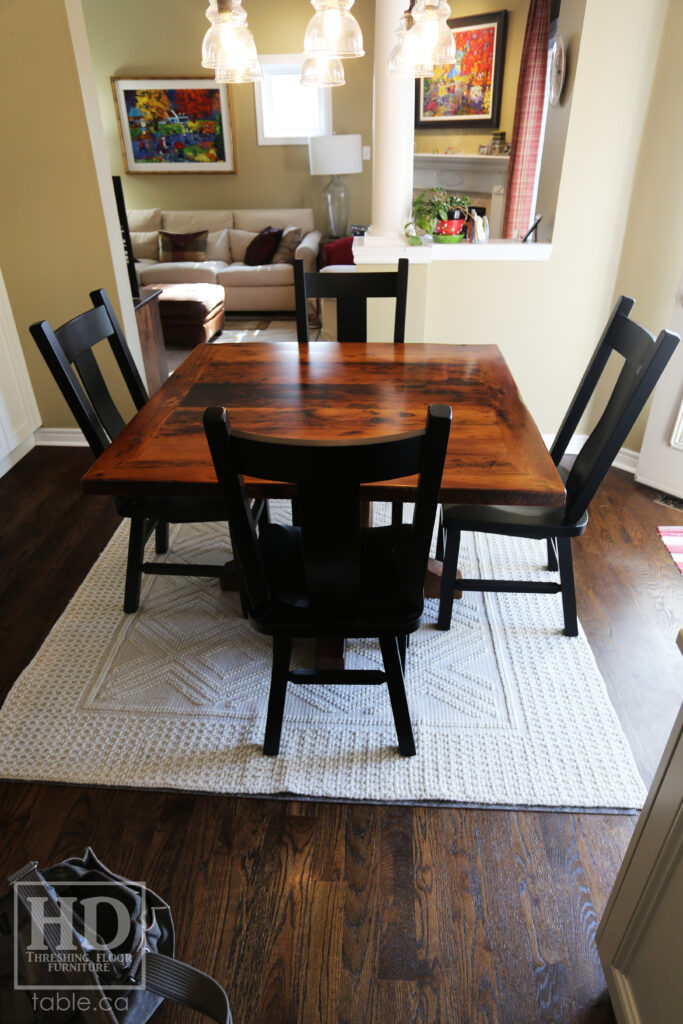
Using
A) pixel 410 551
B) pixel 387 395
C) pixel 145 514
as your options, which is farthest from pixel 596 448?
pixel 145 514

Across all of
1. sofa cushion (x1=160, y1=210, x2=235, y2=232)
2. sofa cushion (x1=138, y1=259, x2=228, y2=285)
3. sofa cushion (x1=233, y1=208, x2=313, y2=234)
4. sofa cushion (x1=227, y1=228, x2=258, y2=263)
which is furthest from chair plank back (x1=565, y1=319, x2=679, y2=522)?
sofa cushion (x1=160, y1=210, x2=235, y2=232)

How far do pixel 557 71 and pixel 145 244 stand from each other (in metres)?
3.83

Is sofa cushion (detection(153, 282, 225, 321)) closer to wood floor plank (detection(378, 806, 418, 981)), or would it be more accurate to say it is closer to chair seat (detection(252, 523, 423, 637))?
chair seat (detection(252, 523, 423, 637))

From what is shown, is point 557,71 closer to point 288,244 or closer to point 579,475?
point 579,475


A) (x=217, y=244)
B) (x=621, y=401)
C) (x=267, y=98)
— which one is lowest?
(x=217, y=244)

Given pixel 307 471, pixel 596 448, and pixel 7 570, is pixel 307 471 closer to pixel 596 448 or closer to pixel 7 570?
pixel 596 448

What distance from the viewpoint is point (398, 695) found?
64.9 inches

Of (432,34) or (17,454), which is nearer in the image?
(432,34)

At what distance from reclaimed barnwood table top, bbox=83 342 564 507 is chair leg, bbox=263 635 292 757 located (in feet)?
1.31

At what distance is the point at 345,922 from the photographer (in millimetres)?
1378

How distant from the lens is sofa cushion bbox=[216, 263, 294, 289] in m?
5.57

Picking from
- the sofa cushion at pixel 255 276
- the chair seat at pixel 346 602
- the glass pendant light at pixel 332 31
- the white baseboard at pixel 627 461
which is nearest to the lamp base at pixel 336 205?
the sofa cushion at pixel 255 276

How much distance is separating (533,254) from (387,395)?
1.52m

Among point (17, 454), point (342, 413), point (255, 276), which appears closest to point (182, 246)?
point (255, 276)
